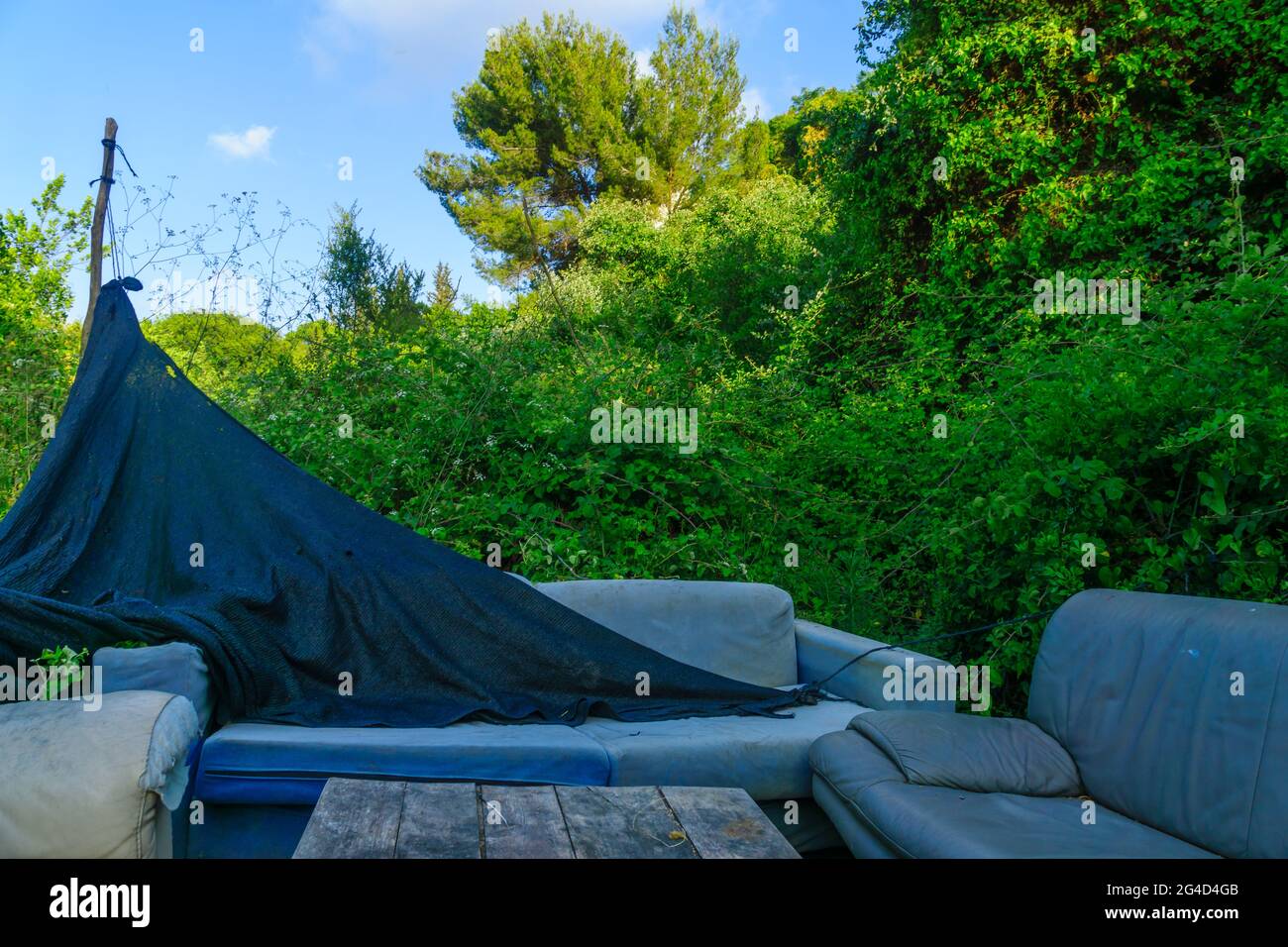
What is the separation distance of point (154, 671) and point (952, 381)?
499cm

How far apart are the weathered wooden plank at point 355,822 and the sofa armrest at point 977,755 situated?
1209mm

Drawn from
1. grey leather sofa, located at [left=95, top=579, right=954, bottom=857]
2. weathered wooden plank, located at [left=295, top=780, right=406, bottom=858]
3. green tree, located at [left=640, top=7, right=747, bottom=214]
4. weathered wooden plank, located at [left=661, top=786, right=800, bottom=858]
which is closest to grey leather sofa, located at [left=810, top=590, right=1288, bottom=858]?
grey leather sofa, located at [left=95, top=579, right=954, bottom=857]

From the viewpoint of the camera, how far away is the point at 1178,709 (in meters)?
1.95

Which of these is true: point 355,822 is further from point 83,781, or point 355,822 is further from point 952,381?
point 952,381

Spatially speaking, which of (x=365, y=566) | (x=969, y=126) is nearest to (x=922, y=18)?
(x=969, y=126)

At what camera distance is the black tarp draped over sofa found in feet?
8.96

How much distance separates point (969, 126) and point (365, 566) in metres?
5.06

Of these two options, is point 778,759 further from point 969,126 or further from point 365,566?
point 969,126

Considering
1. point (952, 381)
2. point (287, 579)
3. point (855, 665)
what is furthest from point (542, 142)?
point (855, 665)

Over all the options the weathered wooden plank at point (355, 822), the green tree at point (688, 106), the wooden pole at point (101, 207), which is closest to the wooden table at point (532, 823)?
the weathered wooden plank at point (355, 822)

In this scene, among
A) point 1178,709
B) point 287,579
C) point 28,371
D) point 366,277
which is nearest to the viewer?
point 1178,709

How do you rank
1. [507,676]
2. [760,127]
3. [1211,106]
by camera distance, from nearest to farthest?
[507,676], [1211,106], [760,127]

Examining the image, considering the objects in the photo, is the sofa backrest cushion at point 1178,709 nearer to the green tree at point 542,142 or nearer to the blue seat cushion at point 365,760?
the blue seat cushion at point 365,760
